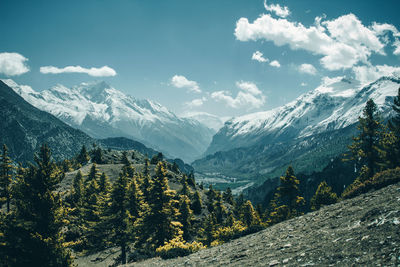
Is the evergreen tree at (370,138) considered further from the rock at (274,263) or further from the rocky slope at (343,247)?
the rock at (274,263)

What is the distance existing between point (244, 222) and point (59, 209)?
170ft

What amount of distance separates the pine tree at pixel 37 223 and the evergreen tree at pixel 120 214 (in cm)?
1224

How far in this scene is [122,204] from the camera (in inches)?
1416

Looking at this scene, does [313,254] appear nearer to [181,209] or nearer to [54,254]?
[54,254]

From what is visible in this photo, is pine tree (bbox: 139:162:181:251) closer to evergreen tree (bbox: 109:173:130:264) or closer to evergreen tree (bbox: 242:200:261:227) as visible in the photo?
evergreen tree (bbox: 109:173:130:264)

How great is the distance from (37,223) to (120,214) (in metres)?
14.1

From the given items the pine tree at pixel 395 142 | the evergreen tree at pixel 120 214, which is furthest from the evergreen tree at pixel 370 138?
the evergreen tree at pixel 120 214

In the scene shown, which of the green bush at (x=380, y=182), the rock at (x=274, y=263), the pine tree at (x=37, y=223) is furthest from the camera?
the green bush at (x=380, y=182)

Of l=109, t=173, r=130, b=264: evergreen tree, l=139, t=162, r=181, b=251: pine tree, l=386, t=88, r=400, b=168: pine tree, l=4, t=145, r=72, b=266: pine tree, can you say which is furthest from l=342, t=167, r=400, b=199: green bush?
l=4, t=145, r=72, b=266: pine tree

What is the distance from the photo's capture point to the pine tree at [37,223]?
21288 millimetres

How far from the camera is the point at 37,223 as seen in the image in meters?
22.2

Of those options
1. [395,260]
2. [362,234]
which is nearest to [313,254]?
[362,234]

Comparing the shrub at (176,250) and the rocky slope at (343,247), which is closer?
the rocky slope at (343,247)

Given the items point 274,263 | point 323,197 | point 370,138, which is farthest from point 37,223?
point 323,197
